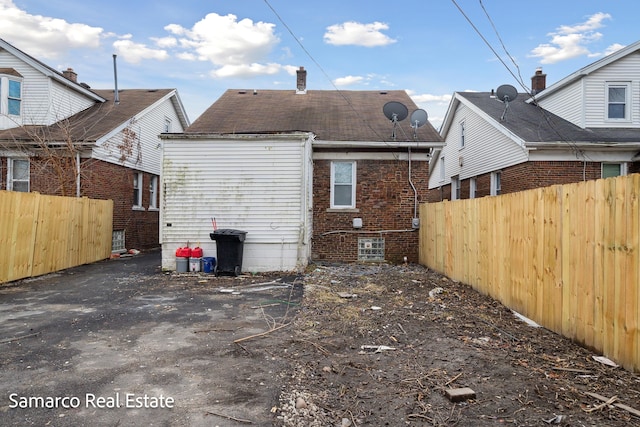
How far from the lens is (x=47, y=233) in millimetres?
10328

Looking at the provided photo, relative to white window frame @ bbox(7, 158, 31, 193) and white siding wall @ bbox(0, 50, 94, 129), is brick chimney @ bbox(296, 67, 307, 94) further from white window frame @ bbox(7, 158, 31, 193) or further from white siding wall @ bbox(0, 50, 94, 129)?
white window frame @ bbox(7, 158, 31, 193)

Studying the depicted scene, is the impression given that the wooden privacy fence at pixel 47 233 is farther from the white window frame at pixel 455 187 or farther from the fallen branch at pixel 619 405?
the white window frame at pixel 455 187

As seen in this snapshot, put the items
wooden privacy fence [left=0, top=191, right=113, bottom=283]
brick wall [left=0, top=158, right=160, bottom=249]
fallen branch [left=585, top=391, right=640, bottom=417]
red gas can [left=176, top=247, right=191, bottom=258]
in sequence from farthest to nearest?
brick wall [left=0, top=158, right=160, bottom=249]
red gas can [left=176, top=247, right=191, bottom=258]
wooden privacy fence [left=0, top=191, right=113, bottom=283]
fallen branch [left=585, top=391, right=640, bottom=417]

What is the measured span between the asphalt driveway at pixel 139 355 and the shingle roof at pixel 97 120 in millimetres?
7098

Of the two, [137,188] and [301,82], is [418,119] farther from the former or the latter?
[137,188]

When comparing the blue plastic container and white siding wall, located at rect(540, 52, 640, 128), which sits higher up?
white siding wall, located at rect(540, 52, 640, 128)

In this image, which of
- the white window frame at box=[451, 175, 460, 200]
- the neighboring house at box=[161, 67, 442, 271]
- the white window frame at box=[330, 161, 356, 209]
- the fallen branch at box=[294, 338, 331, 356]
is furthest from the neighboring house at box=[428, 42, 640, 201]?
the fallen branch at box=[294, 338, 331, 356]

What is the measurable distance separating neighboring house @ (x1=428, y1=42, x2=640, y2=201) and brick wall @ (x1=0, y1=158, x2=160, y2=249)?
14.8 meters

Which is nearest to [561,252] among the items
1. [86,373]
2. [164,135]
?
[86,373]

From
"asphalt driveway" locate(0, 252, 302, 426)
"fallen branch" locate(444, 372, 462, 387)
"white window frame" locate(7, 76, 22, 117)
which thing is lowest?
"asphalt driveway" locate(0, 252, 302, 426)

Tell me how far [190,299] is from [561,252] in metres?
6.34

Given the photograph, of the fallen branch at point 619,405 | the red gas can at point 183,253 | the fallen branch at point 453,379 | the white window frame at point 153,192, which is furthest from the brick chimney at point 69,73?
the fallen branch at point 619,405

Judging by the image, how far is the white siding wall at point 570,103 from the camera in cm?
1460

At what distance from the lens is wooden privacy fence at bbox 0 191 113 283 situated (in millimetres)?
8930
